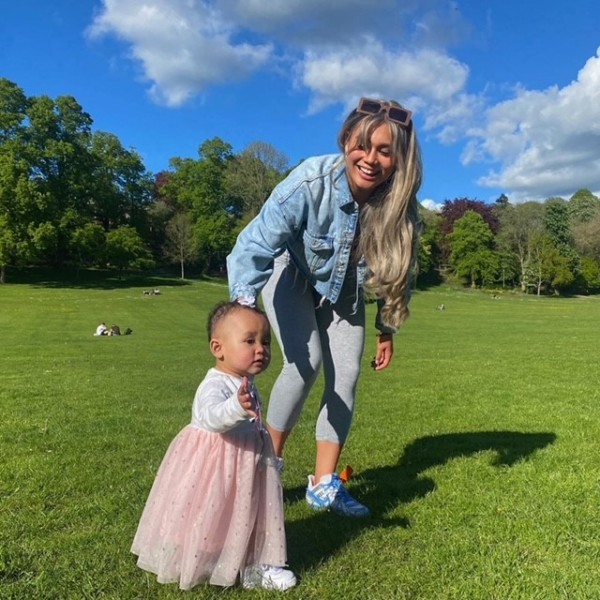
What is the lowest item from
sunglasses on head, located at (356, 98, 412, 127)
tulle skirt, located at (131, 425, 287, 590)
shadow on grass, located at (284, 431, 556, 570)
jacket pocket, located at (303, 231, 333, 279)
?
shadow on grass, located at (284, 431, 556, 570)

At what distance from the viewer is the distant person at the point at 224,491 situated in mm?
2768

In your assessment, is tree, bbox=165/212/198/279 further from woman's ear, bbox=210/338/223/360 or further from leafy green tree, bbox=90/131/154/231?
woman's ear, bbox=210/338/223/360

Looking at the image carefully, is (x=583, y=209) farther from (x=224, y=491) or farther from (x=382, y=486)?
(x=224, y=491)

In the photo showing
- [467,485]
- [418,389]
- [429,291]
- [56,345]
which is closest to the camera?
[467,485]

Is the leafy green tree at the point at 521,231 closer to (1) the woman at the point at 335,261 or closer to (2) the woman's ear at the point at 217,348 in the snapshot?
(1) the woman at the point at 335,261

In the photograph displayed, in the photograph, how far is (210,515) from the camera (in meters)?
2.77

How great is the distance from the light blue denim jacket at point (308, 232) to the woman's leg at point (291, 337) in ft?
0.37

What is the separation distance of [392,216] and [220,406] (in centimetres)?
173

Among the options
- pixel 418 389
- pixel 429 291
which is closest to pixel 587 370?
pixel 418 389

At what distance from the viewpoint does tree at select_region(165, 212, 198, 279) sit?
66.0 meters

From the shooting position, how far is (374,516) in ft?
12.6

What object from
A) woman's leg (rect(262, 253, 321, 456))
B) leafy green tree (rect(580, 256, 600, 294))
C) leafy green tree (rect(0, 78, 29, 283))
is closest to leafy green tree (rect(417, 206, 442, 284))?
leafy green tree (rect(580, 256, 600, 294))

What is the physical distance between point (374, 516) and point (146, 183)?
7034 cm

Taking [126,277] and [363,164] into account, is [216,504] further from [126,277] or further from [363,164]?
[126,277]
